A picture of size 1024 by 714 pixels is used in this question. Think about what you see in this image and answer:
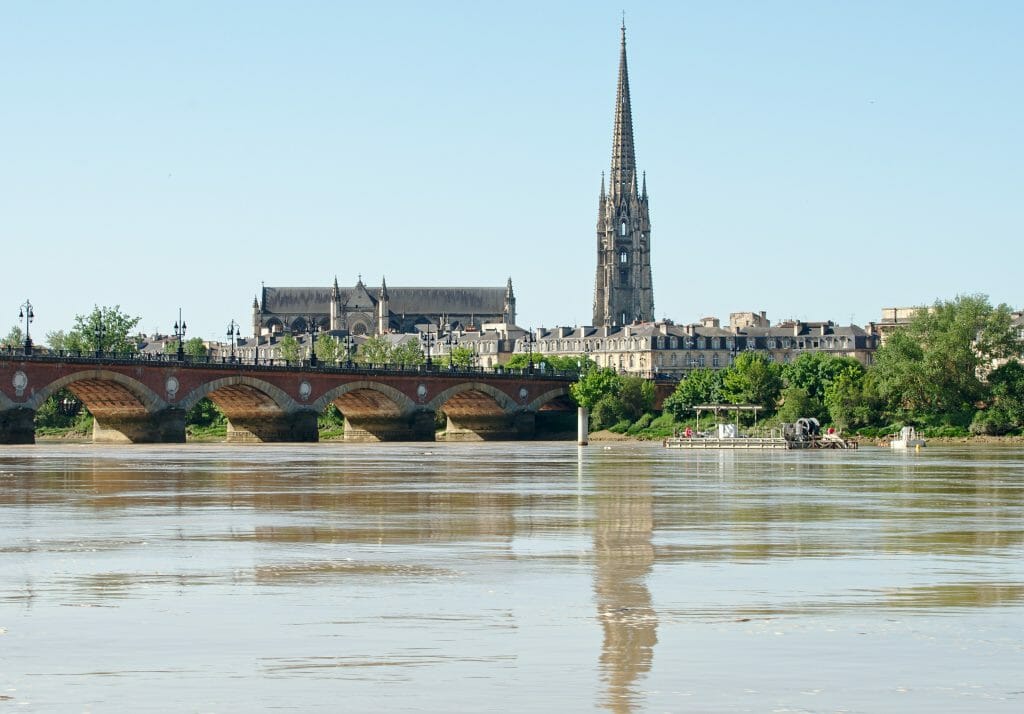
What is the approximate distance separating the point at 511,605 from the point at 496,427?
14608 cm

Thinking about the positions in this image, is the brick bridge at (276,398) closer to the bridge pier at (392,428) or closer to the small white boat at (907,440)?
the bridge pier at (392,428)

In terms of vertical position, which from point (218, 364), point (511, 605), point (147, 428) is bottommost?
point (511, 605)

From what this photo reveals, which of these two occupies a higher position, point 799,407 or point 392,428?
point 799,407

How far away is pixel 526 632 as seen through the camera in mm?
19781

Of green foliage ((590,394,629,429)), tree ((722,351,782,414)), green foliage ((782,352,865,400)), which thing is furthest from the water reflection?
green foliage ((590,394,629,429))

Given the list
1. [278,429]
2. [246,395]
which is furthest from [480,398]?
[246,395]

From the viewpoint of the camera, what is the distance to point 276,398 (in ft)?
463

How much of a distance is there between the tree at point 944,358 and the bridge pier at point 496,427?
39453 mm

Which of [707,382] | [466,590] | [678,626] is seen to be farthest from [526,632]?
[707,382]

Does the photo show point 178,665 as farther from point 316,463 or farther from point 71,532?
point 316,463

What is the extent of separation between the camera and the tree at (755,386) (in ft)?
488

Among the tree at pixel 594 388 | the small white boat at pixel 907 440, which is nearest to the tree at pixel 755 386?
the tree at pixel 594 388

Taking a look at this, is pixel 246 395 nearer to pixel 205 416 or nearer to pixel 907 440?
pixel 205 416

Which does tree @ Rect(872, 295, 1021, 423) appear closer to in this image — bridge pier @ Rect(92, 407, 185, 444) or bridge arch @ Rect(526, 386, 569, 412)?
bridge arch @ Rect(526, 386, 569, 412)
